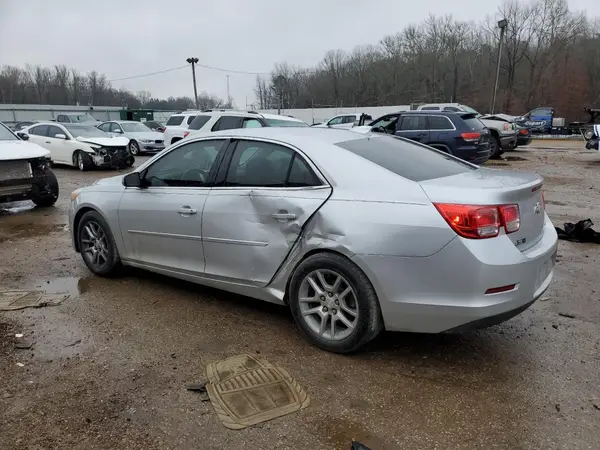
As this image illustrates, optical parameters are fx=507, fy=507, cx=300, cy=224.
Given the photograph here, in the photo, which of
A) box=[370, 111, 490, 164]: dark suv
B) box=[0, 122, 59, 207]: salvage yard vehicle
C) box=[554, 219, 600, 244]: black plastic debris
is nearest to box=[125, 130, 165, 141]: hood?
box=[370, 111, 490, 164]: dark suv

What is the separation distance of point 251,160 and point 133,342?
5.39 ft

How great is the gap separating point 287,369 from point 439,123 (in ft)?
37.3

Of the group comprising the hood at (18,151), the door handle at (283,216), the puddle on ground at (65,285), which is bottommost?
the puddle on ground at (65,285)

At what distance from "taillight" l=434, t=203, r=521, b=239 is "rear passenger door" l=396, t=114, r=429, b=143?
10.6m

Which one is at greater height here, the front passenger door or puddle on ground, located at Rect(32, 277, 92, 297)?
the front passenger door

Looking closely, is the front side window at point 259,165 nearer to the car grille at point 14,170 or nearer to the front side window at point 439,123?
the car grille at point 14,170

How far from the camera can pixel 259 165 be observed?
13.0 feet

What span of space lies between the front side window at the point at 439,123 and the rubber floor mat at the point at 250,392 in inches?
439

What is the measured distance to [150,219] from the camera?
4.52 meters

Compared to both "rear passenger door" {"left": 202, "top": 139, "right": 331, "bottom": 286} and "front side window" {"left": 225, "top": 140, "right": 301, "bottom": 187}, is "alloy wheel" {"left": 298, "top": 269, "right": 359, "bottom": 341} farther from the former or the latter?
"front side window" {"left": 225, "top": 140, "right": 301, "bottom": 187}

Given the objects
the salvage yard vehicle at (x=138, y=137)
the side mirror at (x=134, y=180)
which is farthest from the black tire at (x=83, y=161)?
the side mirror at (x=134, y=180)

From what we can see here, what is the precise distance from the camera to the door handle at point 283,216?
3.58 metres

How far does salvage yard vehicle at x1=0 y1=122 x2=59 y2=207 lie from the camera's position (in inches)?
335

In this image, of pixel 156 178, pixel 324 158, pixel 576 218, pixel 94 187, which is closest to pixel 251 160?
pixel 324 158
